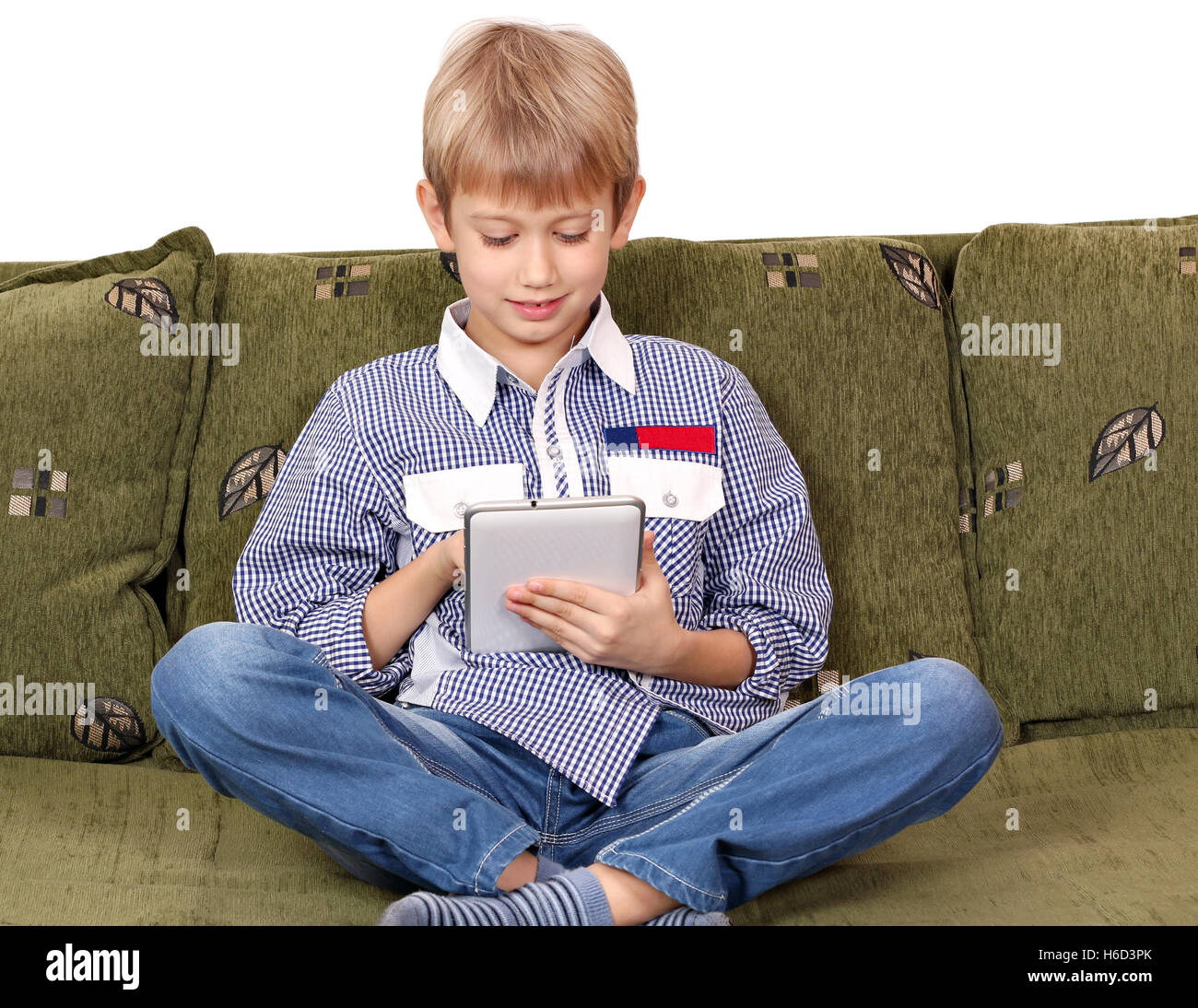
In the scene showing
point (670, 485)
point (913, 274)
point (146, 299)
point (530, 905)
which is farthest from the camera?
point (913, 274)

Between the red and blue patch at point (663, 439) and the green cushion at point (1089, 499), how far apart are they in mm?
406

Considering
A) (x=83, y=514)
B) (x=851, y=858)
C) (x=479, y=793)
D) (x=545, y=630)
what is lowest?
(x=851, y=858)

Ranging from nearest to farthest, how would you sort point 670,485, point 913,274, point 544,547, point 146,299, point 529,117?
point 544,547 < point 529,117 < point 670,485 < point 146,299 < point 913,274

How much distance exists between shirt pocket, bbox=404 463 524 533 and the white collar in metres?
0.07

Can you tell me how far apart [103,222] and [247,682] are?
118 centimetres

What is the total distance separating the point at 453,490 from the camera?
54.1 inches

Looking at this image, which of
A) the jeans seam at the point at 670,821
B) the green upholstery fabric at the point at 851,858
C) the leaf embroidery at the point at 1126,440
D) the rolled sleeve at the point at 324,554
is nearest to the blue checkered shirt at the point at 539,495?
the rolled sleeve at the point at 324,554

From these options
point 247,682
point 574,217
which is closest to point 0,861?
point 247,682

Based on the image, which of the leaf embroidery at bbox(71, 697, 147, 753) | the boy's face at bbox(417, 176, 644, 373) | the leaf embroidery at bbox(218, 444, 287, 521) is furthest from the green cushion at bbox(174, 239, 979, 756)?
the boy's face at bbox(417, 176, 644, 373)

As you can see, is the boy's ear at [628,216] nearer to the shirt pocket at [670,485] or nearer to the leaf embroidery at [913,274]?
the shirt pocket at [670,485]

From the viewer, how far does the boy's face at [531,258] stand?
131 cm

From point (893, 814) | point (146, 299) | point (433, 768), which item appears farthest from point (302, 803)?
point (146, 299)

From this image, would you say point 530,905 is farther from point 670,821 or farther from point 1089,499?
point 1089,499

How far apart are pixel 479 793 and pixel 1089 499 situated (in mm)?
856
